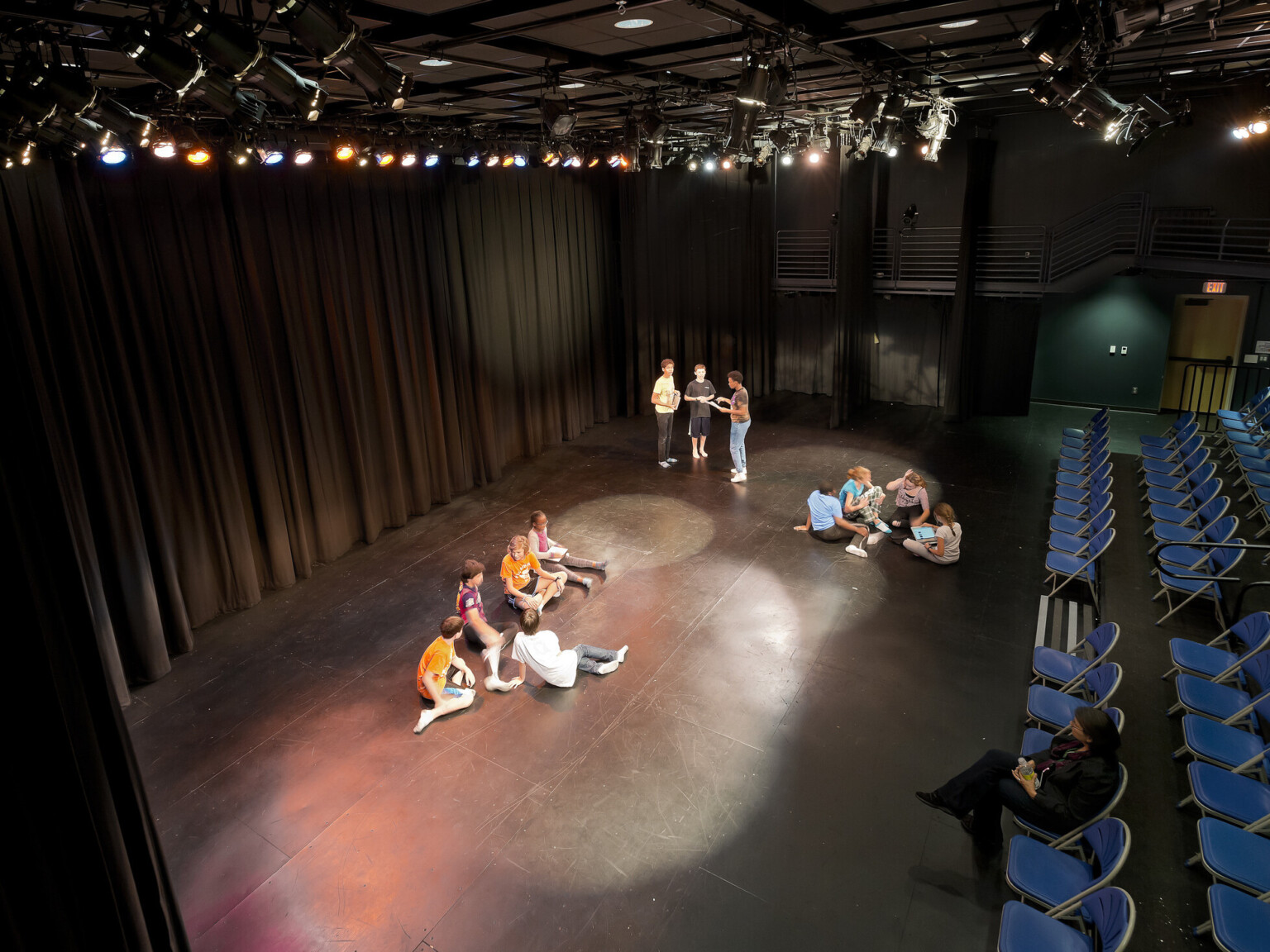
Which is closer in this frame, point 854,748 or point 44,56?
point 44,56

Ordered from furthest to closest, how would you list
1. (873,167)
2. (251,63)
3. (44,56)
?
(873,167) < (44,56) < (251,63)

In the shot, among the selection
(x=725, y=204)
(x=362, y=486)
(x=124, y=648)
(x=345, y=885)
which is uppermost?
(x=725, y=204)

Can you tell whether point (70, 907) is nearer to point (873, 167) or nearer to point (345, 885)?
point (345, 885)

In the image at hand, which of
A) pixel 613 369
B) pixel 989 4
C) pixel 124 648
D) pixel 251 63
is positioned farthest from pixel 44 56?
pixel 613 369

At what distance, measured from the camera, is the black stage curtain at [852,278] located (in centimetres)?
1270

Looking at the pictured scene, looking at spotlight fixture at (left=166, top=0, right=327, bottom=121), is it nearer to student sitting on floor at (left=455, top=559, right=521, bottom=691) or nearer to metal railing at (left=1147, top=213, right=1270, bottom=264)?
student sitting on floor at (left=455, top=559, right=521, bottom=691)

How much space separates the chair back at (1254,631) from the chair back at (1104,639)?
30.4 inches

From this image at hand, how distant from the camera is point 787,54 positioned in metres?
5.45

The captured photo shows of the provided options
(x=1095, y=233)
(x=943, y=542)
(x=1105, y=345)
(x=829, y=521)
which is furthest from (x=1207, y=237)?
(x=829, y=521)

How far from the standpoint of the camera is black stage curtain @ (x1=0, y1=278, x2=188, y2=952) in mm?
1684

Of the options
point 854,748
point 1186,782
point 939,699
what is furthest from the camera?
point 939,699

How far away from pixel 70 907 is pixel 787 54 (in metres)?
5.98

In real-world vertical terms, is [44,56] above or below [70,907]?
above

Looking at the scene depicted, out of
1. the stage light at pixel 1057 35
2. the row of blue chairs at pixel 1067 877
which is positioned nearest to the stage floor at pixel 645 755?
the row of blue chairs at pixel 1067 877
